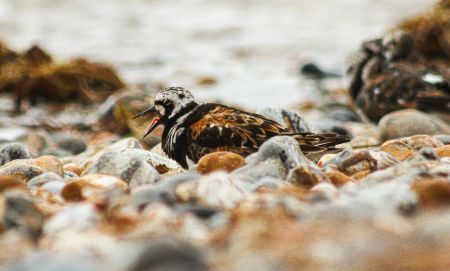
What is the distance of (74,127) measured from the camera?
861 centimetres

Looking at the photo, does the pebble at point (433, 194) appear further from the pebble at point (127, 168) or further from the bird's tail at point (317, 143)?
the bird's tail at point (317, 143)

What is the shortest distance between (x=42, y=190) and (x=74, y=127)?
17.9ft

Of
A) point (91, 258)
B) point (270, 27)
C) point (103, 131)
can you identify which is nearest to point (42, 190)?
point (91, 258)

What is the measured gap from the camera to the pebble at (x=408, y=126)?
5656 millimetres

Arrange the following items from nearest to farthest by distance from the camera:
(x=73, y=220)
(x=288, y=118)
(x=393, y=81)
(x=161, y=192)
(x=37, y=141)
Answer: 1. (x=73, y=220)
2. (x=161, y=192)
3. (x=288, y=118)
4. (x=37, y=141)
5. (x=393, y=81)

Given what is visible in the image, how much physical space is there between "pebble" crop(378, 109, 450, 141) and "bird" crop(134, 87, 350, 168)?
1.64 meters

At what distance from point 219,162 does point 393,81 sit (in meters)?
3.77

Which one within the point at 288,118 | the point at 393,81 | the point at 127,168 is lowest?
the point at 393,81

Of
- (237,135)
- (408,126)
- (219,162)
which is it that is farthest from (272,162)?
(408,126)

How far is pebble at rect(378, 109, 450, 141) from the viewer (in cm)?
566

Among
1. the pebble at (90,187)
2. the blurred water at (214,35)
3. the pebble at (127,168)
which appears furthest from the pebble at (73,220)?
the blurred water at (214,35)

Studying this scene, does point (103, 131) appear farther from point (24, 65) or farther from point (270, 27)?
point (270, 27)

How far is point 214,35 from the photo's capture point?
15086 mm

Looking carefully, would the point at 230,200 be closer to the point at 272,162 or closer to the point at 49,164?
the point at 272,162
